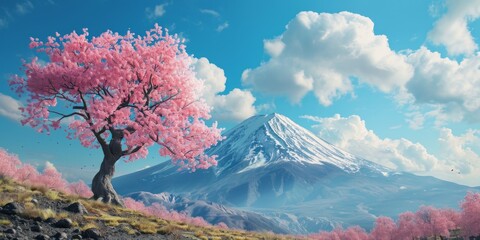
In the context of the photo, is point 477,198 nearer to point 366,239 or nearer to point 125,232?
point 366,239

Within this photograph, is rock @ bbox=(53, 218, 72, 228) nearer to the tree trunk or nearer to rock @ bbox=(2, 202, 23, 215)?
rock @ bbox=(2, 202, 23, 215)

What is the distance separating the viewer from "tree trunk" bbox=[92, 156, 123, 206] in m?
23.8

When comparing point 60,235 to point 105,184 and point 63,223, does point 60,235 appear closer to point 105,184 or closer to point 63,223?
point 63,223

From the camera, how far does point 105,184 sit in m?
24.1

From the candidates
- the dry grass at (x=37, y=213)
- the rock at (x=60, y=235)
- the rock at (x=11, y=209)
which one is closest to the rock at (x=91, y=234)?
the rock at (x=60, y=235)

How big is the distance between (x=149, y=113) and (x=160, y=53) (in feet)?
13.8

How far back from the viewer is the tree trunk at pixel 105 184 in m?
23.8

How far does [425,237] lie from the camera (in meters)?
103

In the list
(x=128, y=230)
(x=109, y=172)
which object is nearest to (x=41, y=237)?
(x=128, y=230)

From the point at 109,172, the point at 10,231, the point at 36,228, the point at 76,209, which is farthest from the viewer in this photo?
the point at 109,172

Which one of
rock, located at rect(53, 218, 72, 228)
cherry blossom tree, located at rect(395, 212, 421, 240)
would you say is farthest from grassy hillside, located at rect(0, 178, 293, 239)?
cherry blossom tree, located at rect(395, 212, 421, 240)

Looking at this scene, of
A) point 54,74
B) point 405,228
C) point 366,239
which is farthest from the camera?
point 366,239

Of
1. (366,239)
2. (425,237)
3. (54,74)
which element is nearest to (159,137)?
(54,74)

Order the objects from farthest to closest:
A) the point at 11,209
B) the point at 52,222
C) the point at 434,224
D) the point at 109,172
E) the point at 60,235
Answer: the point at 434,224
the point at 109,172
the point at 52,222
the point at 11,209
the point at 60,235
